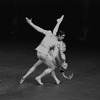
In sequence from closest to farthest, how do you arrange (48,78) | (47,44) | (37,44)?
1. (47,44)
2. (48,78)
3. (37,44)

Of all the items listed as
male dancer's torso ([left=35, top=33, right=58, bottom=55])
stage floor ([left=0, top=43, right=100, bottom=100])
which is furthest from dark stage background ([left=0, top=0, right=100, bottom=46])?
male dancer's torso ([left=35, top=33, right=58, bottom=55])

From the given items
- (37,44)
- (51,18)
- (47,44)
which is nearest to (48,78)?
(47,44)

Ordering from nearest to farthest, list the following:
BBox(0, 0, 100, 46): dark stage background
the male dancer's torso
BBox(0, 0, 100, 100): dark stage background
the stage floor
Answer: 1. the stage floor
2. BBox(0, 0, 100, 100): dark stage background
3. the male dancer's torso
4. BBox(0, 0, 100, 46): dark stage background

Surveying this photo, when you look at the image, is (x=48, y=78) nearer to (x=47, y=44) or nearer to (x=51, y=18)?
(x=47, y=44)

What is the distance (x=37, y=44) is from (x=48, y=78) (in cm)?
531

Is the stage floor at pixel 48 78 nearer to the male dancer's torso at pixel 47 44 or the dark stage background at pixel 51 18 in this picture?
the male dancer's torso at pixel 47 44

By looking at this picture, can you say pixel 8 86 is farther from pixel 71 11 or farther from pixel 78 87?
pixel 71 11

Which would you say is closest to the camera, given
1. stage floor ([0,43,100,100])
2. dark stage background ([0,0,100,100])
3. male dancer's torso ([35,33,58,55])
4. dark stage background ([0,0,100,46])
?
stage floor ([0,43,100,100])

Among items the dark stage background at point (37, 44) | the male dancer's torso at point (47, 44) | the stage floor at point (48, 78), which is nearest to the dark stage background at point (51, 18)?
the dark stage background at point (37, 44)

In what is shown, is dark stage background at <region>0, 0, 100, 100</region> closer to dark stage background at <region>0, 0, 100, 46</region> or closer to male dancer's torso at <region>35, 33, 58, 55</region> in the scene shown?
dark stage background at <region>0, 0, 100, 46</region>

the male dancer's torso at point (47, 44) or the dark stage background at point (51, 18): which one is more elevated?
the dark stage background at point (51, 18)

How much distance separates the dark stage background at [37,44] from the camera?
31.6 feet

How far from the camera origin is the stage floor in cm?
934

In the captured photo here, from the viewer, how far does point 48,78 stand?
11070mm
